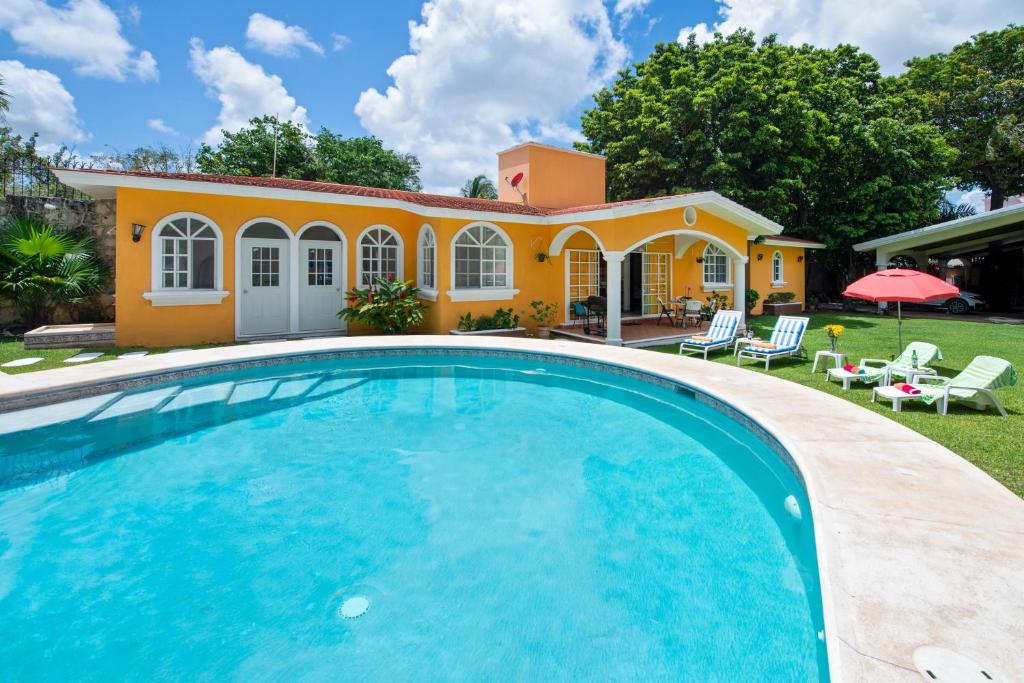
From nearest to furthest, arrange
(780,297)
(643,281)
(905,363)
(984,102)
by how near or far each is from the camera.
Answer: (905,363) → (643,281) → (780,297) → (984,102)

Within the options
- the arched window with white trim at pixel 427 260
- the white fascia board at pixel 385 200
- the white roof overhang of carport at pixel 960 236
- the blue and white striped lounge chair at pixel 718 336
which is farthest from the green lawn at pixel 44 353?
the white roof overhang of carport at pixel 960 236

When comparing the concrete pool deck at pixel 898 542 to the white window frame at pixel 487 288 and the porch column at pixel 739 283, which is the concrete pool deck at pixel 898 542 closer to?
the white window frame at pixel 487 288

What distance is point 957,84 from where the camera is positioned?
27062 millimetres

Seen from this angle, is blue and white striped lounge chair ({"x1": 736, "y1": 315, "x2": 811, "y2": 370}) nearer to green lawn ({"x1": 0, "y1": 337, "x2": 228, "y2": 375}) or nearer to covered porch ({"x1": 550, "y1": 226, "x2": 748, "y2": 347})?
covered porch ({"x1": 550, "y1": 226, "x2": 748, "y2": 347})

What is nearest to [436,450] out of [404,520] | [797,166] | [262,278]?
[404,520]

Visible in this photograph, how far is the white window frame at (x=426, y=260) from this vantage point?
14086 millimetres

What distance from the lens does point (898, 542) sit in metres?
3.46

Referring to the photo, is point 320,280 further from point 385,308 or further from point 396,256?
point 396,256

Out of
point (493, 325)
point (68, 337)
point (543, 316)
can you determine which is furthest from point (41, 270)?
point (543, 316)

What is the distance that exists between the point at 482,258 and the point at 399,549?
11.1m

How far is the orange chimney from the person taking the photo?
18.4 metres

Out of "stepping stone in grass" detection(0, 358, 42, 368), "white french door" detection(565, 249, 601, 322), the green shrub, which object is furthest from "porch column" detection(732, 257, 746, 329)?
"stepping stone in grass" detection(0, 358, 42, 368)

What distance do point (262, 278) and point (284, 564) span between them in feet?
34.9

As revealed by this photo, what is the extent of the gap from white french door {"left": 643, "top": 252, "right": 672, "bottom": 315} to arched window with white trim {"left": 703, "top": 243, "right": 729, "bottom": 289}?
1.96 meters
